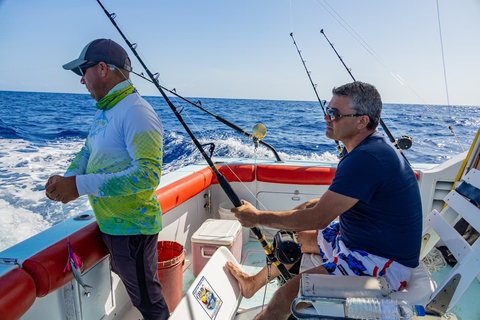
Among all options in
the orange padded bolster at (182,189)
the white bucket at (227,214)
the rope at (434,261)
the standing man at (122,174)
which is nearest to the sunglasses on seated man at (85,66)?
the standing man at (122,174)

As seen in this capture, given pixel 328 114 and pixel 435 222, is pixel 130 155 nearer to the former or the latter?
pixel 328 114

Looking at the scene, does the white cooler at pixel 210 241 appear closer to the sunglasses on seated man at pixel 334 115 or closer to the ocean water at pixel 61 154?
the ocean water at pixel 61 154

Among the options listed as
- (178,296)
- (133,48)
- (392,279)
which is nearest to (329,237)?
(392,279)

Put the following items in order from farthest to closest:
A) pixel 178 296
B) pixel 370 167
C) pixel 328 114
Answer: pixel 178 296, pixel 328 114, pixel 370 167

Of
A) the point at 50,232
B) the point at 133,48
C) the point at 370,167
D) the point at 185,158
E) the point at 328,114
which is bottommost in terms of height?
the point at 185,158

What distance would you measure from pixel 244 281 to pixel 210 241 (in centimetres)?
51

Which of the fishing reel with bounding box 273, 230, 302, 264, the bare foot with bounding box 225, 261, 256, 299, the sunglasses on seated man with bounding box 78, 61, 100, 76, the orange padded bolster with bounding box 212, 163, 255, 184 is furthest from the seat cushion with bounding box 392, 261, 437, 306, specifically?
the orange padded bolster with bounding box 212, 163, 255, 184

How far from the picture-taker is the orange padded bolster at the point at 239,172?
3320 millimetres

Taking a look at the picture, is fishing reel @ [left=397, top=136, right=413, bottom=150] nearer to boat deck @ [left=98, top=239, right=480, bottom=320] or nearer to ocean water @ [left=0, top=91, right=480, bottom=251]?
ocean water @ [left=0, top=91, right=480, bottom=251]

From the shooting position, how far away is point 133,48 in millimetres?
2141

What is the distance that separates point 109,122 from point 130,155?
198 millimetres

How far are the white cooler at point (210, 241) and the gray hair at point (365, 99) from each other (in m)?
1.44

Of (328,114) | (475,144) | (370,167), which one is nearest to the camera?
(370,167)

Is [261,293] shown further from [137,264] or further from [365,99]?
[365,99]
